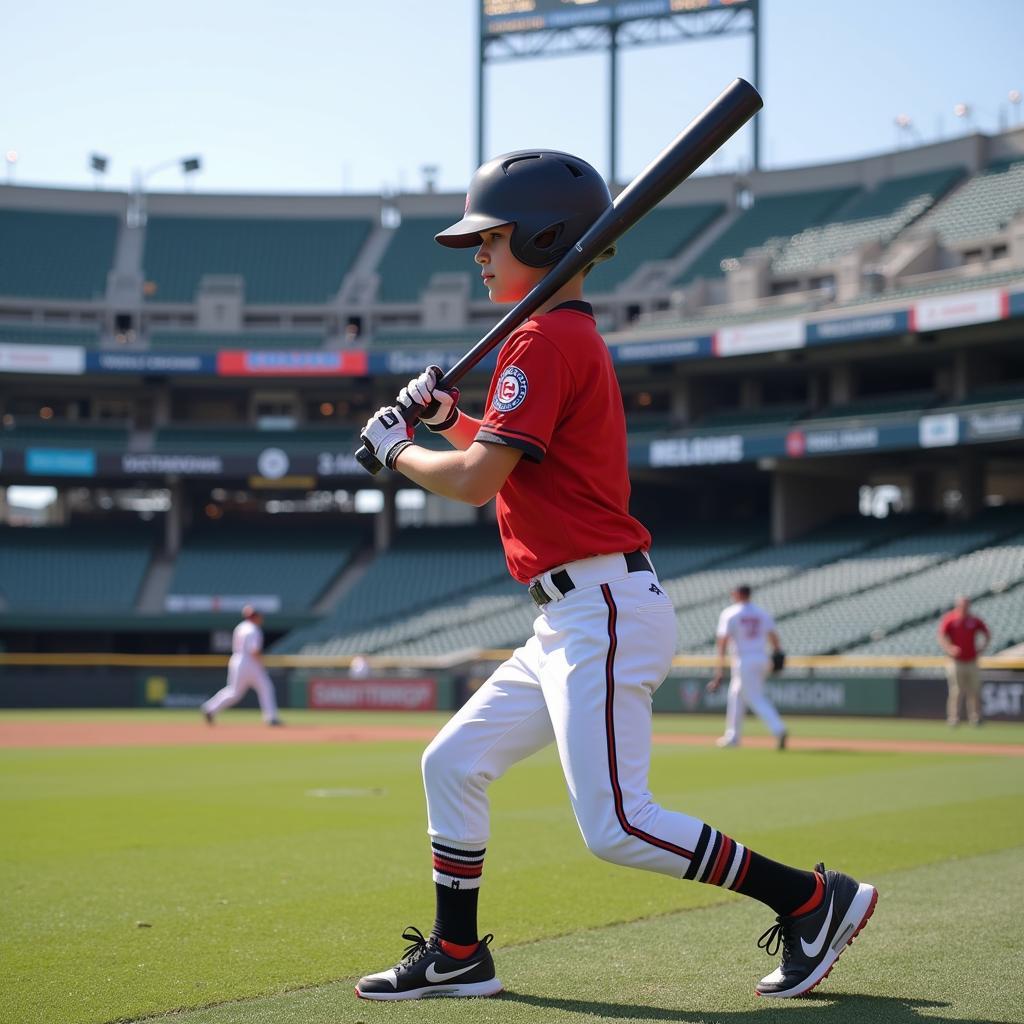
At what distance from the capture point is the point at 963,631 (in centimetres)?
2019

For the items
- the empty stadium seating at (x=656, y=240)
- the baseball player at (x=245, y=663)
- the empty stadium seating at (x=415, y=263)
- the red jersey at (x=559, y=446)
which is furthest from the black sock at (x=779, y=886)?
the empty stadium seating at (x=415, y=263)

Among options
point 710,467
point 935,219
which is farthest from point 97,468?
point 935,219

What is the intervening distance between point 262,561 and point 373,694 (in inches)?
587

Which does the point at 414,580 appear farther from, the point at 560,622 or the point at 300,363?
the point at 560,622

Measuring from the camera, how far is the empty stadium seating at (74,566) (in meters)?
41.2

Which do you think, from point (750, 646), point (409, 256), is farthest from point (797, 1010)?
point (409, 256)

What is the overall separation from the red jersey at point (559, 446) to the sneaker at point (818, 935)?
1335mm

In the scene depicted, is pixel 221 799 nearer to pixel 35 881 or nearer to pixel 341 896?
pixel 35 881

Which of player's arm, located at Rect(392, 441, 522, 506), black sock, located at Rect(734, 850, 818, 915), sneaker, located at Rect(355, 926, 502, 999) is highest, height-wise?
player's arm, located at Rect(392, 441, 522, 506)

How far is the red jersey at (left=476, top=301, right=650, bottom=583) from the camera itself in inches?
162

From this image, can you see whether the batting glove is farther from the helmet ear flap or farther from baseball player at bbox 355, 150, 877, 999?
the helmet ear flap

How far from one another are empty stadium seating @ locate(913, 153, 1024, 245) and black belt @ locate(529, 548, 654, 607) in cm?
3593

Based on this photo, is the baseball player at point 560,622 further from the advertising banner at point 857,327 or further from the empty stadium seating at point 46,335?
the empty stadium seating at point 46,335

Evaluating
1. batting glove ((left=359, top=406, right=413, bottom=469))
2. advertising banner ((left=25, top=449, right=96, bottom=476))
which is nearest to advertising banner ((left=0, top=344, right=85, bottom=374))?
A: advertising banner ((left=25, top=449, right=96, bottom=476))
